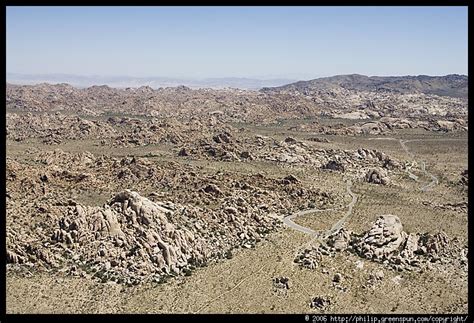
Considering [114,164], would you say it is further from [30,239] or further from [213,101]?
[213,101]

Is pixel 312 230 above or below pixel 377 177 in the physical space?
below

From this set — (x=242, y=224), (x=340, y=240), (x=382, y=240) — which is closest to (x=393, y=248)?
(x=382, y=240)

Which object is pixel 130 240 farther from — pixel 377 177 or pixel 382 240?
pixel 377 177

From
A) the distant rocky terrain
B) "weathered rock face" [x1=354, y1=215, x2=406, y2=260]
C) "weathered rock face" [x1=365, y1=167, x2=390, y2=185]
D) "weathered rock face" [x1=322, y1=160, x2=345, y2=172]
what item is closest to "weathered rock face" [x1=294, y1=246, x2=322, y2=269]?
the distant rocky terrain

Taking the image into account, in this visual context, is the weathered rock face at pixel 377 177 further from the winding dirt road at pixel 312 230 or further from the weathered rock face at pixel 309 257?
the weathered rock face at pixel 309 257

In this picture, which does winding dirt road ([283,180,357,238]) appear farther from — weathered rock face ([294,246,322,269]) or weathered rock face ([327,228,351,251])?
weathered rock face ([294,246,322,269])

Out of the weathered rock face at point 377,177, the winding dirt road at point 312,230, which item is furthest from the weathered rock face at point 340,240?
the weathered rock face at point 377,177
